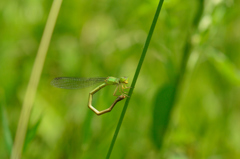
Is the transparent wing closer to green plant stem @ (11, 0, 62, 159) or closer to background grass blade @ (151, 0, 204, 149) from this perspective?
green plant stem @ (11, 0, 62, 159)

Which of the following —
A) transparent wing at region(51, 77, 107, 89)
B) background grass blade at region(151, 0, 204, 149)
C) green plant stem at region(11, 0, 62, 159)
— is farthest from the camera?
transparent wing at region(51, 77, 107, 89)

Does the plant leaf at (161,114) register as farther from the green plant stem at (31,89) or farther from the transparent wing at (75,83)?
the green plant stem at (31,89)

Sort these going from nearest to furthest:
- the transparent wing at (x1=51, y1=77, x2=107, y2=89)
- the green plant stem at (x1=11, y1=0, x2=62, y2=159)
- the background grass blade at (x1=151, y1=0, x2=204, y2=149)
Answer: the green plant stem at (x1=11, y1=0, x2=62, y2=159)
the background grass blade at (x1=151, y1=0, x2=204, y2=149)
the transparent wing at (x1=51, y1=77, x2=107, y2=89)

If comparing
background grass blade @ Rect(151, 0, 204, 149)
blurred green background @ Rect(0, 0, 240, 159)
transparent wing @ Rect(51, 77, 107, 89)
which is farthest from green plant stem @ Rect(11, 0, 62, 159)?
background grass blade @ Rect(151, 0, 204, 149)

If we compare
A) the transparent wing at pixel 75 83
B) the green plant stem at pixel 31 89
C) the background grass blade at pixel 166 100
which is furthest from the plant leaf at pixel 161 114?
the green plant stem at pixel 31 89

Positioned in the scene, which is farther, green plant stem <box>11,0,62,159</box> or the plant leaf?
the plant leaf

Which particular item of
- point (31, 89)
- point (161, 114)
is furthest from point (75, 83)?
point (161, 114)

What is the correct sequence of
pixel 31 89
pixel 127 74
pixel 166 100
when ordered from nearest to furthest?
pixel 31 89
pixel 166 100
pixel 127 74

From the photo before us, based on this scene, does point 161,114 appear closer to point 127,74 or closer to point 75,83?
point 75,83
